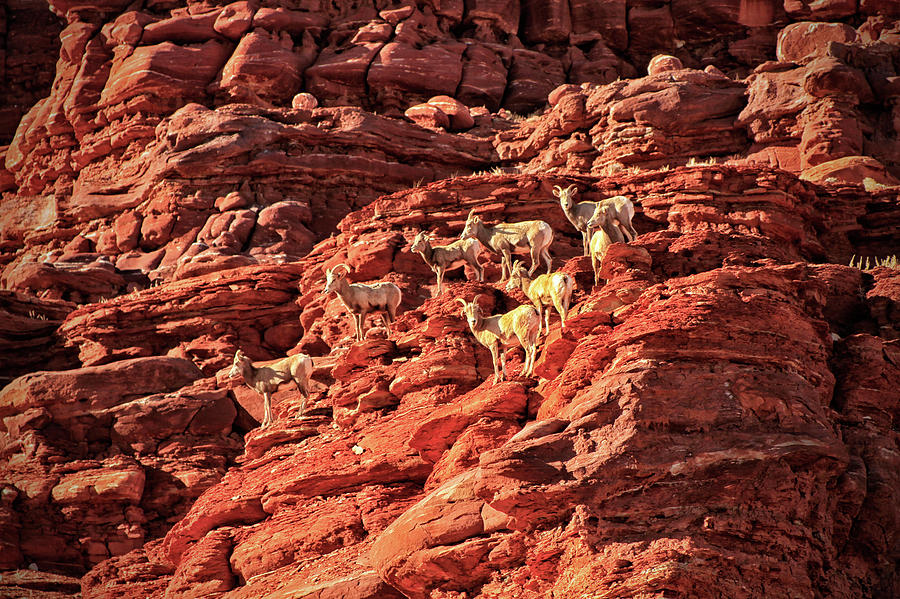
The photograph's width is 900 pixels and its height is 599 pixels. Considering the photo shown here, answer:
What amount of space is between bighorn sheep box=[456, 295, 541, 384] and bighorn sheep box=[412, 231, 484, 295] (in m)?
5.75

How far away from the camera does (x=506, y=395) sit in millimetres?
19594

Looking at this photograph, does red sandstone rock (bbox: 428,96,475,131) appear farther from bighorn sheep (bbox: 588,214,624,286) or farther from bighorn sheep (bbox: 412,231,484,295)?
bighorn sheep (bbox: 588,214,624,286)

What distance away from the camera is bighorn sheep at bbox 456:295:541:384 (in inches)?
800

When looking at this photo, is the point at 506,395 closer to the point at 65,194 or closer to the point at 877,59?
the point at 877,59

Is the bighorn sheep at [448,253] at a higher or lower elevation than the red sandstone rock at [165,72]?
lower

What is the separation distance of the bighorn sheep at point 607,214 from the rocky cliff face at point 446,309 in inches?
88.9

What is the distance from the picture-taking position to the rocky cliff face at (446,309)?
16.7 metres

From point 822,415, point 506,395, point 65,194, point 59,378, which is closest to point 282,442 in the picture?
point 506,395

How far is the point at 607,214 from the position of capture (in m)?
26.1

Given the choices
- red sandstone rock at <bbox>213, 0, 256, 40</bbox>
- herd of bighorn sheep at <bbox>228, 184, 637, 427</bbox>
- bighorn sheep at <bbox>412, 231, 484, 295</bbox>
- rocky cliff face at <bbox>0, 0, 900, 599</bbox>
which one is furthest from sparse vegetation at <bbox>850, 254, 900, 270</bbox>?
red sandstone rock at <bbox>213, 0, 256, 40</bbox>

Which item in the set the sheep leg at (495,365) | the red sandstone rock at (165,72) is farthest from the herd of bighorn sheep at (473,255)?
the red sandstone rock at (165,72)

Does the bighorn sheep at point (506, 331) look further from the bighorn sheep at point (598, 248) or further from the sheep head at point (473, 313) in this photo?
the bighorn sheep at point (598, 248)

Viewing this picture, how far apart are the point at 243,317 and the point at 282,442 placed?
10.7m

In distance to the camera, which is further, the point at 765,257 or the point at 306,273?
the point at 306,273
